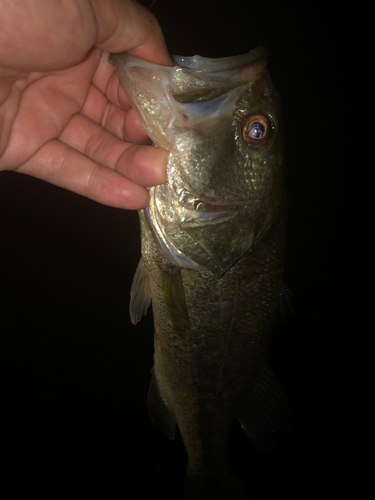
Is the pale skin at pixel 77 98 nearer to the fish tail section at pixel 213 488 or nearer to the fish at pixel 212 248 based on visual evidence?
the fish at pixel 212 248

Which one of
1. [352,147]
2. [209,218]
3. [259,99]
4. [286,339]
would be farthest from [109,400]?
[352,147]

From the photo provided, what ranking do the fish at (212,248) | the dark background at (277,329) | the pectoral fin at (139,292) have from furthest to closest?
1. the dark background at (277,329)
2. the pectoral fin at (139,292)
3. the fish at (212,248)

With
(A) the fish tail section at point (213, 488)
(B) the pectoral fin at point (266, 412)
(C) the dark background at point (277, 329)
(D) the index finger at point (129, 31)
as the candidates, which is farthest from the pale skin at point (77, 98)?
(C) the dark background at point (277, 329)

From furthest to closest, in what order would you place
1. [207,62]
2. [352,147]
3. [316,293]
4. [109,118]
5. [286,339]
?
1. [352,147]
2. [316,293]
3. [286,339]
4. [109,118]
5. [207,62]

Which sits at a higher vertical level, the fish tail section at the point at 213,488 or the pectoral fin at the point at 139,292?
the pectoral fin at the point at 139,292

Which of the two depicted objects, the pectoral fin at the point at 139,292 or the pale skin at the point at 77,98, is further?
the pectoral fin at the point at 139,292

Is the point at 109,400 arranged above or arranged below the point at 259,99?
below

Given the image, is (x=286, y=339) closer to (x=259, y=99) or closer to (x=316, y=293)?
(x=316, y=293)

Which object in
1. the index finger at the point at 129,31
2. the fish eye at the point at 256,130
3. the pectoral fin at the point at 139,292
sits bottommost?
the pectoral fin at the point at 139,292
